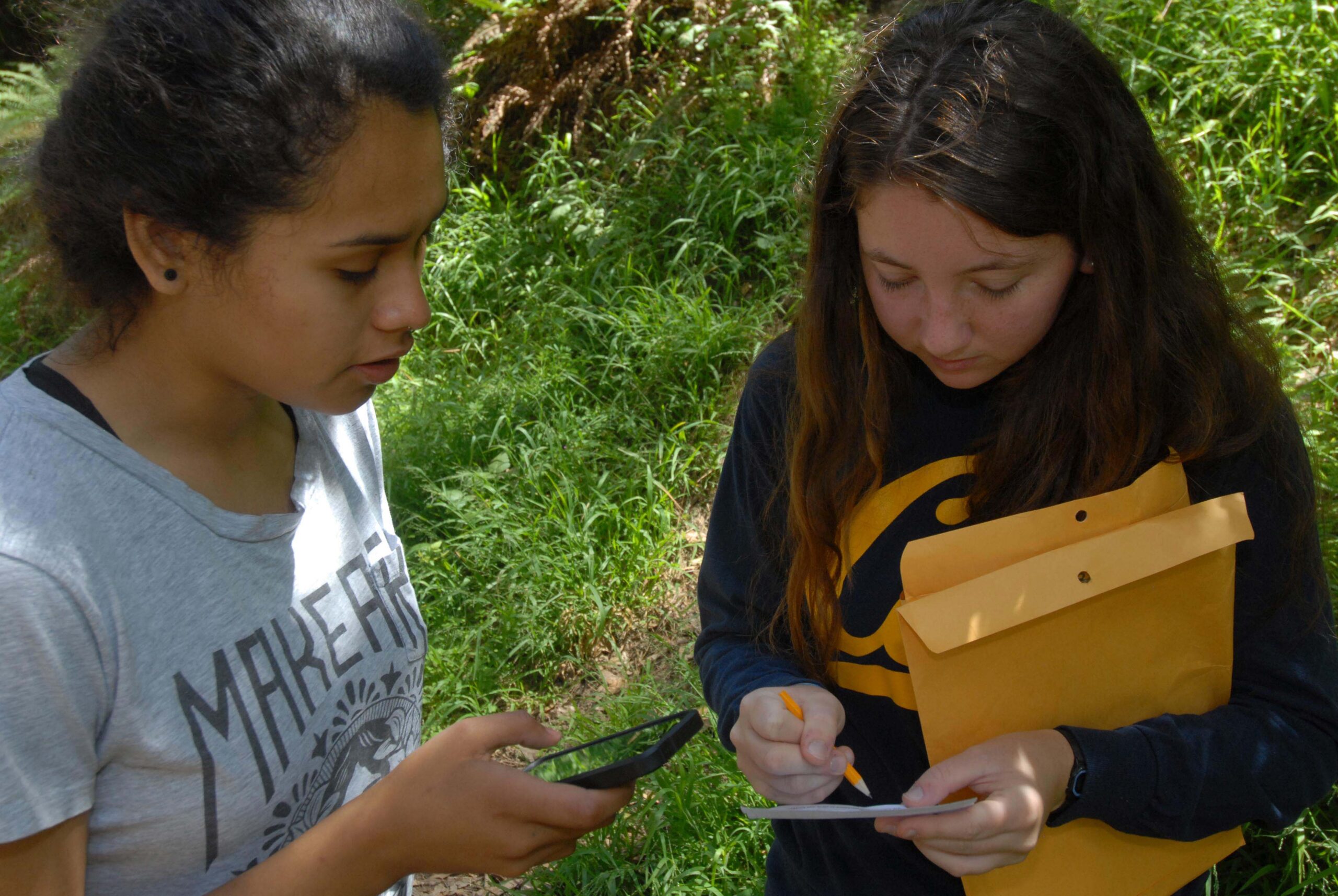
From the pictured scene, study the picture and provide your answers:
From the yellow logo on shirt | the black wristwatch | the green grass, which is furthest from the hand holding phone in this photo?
the green grass

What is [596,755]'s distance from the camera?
168cm

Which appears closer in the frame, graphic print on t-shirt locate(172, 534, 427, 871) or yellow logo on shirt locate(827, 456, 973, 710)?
graphic print on t-shirt locate(172, 534, 427, 871)

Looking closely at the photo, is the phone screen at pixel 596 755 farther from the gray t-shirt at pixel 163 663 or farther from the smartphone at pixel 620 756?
the gray t-shirt at pixel 163 663

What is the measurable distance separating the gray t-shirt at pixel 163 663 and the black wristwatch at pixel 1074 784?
1.02 meters

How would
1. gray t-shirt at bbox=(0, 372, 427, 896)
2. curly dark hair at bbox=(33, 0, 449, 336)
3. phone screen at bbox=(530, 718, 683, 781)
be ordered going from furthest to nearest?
phone screen at bbox=(530, 718, 683, 781) < curly dark hair at bbox=(33, 0, 449, 336) < gray t-shirt at bbox=(0, 372, 427, 896)

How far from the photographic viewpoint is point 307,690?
143cm

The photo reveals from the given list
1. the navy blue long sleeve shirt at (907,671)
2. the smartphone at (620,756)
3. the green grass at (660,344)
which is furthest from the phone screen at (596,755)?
the green grass at (660,344)

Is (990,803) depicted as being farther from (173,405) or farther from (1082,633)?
(173,405)

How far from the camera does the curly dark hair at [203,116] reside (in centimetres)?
124

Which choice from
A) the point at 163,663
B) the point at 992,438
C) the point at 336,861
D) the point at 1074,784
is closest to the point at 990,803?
the point at 1074,784

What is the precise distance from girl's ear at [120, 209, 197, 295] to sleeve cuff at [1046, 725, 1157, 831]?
1.34 metres

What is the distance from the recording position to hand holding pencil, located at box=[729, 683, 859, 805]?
138cm

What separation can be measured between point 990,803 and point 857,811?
0.55 feet

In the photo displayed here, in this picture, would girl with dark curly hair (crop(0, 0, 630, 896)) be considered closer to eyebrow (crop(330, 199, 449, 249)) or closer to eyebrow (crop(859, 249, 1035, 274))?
eyebrow (crop(330, 199, 449, 249))
